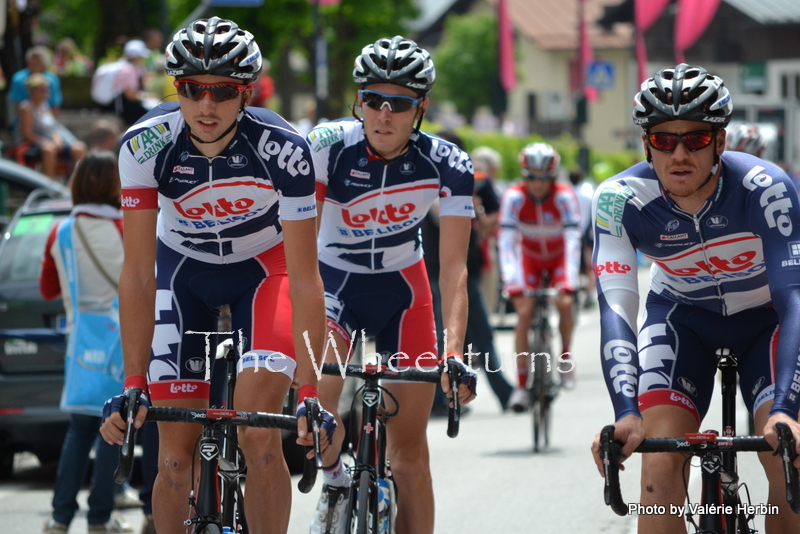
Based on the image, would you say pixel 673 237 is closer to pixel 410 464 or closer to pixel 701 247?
pixel 701 247

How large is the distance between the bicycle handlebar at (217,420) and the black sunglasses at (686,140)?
153 centimetres

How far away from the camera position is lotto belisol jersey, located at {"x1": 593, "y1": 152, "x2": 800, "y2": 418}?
410 centimetres

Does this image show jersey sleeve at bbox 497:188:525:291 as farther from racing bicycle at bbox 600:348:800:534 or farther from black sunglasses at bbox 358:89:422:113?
racing bicycle at bbox 600:348:800:534

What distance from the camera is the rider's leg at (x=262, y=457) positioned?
4.59 meters

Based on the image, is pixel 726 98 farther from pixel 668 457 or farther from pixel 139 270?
pixel 139 270

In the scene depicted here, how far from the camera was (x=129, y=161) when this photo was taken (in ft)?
14.9

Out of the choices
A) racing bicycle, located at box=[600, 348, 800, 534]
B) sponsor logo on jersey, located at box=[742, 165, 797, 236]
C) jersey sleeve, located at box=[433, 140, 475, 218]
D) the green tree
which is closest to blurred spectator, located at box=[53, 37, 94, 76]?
jersey sleeve, located at box=[433, 140, 475, 218]

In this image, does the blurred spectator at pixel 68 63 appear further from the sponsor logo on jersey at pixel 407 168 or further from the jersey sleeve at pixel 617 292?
the jersey sleeve at pixel 617 292

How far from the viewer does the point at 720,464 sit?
13.3ft

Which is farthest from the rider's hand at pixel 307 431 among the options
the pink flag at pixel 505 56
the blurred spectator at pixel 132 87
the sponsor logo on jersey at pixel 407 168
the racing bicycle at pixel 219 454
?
the pink flag at pixel 505 56

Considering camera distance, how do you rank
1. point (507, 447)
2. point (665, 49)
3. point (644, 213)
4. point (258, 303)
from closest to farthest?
point (644, 213) → point (258, 303) → point (507, 447) → point (665, 49)

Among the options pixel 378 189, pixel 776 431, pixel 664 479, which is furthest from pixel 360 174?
pixel 776 431

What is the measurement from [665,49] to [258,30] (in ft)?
63.5

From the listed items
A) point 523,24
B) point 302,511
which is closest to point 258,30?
point 302,511
